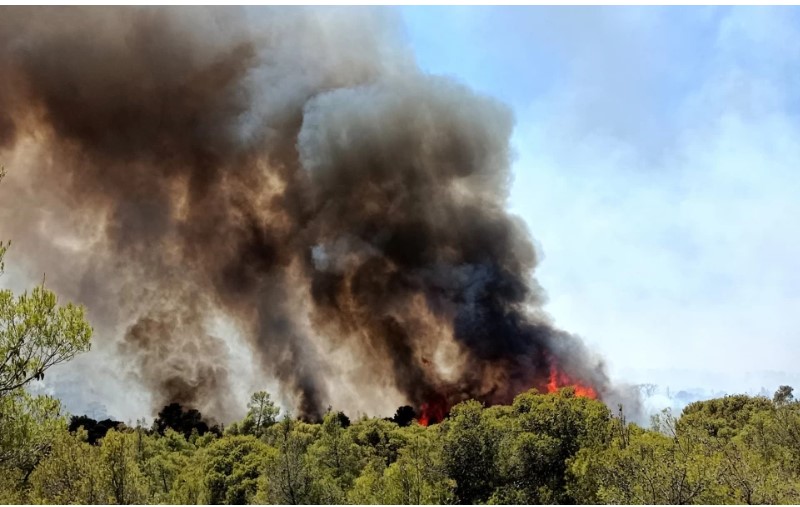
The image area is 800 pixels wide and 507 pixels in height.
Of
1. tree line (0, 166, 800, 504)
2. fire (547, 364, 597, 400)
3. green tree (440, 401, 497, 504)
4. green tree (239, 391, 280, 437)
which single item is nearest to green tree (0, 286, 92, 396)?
tree line (0, 166, 800, 504)

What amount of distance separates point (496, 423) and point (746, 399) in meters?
76.5

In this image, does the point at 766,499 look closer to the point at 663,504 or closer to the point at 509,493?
the point at 663,504

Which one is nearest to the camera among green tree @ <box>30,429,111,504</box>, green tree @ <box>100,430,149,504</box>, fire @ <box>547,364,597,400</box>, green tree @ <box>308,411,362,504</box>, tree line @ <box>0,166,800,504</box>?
tree line @ <box>0,166,800,504</box>

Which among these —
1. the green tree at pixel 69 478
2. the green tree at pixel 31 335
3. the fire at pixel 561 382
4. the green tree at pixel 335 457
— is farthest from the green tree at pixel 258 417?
the fire at pixel 561 382

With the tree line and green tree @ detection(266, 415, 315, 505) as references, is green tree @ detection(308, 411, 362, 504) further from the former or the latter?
green tree @ detection(266, 415, 315, 505)

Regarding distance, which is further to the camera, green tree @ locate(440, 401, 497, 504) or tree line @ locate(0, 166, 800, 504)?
green tree @ locate(440, 401, 497, 504)

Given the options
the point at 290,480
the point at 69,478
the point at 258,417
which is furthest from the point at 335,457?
the point at 258,417

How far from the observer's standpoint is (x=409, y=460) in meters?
48.8

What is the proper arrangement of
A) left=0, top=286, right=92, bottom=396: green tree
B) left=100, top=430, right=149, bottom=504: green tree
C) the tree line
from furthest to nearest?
1. left=100, top=430, right=149, bottom=504: green tree
2. the tree line
3. left=0, top=286, right=92, bottom=396: green tree

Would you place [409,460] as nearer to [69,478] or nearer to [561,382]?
[69,478]

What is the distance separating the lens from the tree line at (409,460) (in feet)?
80.8

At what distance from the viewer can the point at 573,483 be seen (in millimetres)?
42812

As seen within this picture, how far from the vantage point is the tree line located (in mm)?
24641

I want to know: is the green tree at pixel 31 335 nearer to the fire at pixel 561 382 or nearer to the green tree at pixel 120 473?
the green tree at pixel 120 473
